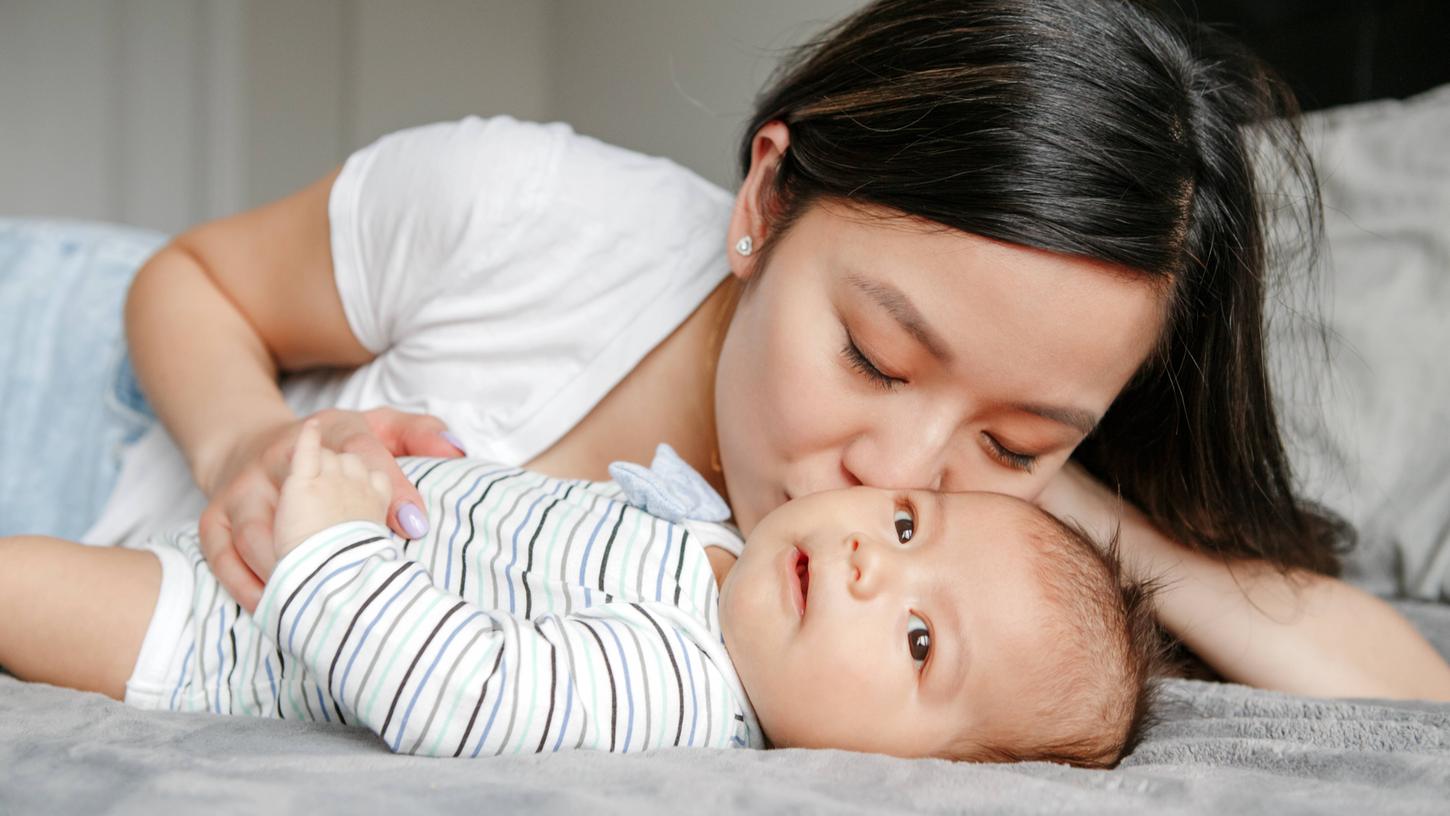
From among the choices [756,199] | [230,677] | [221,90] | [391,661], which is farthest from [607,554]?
[221,90]

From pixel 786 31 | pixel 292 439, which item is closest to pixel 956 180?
pixel 292 439

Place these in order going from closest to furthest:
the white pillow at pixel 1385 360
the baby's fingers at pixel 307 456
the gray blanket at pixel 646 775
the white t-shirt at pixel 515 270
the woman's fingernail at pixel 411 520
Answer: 1. the gray blanket at pixel 646 775
2. the baby's fingers at pixel 307 456
3. the woman's fingernail at pixel 411 520
4. the white t-shirt at pixel 515 270
5. the white pillow at pixel 1385 360

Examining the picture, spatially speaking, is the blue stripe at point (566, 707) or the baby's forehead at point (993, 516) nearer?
the blue stripe at point (566, 707)

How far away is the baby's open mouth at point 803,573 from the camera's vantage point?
0.89m

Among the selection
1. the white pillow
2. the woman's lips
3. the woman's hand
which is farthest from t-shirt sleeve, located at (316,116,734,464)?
the white pillow

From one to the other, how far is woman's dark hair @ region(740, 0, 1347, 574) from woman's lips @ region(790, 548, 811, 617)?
1.04 feet

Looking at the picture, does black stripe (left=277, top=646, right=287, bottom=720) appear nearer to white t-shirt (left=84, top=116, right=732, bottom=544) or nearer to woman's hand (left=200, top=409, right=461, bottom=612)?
woman's hand (left=200, top=409, right=461, bottom=612)

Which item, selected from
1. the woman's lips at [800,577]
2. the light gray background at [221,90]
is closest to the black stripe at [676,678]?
the woman's lips at [800,577]

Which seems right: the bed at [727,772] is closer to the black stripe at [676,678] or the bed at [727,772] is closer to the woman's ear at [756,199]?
the black stripe at [676,678]

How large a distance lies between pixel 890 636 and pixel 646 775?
10.8 inches

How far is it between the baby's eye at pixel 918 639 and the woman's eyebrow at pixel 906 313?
22 cm

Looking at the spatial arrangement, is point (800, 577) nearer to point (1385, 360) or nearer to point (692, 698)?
point (692, 698)

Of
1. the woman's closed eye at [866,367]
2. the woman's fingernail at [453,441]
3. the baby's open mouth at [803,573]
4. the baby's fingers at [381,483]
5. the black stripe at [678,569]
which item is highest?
the woman's closed eye at [866,367]

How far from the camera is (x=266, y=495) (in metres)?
1.00
